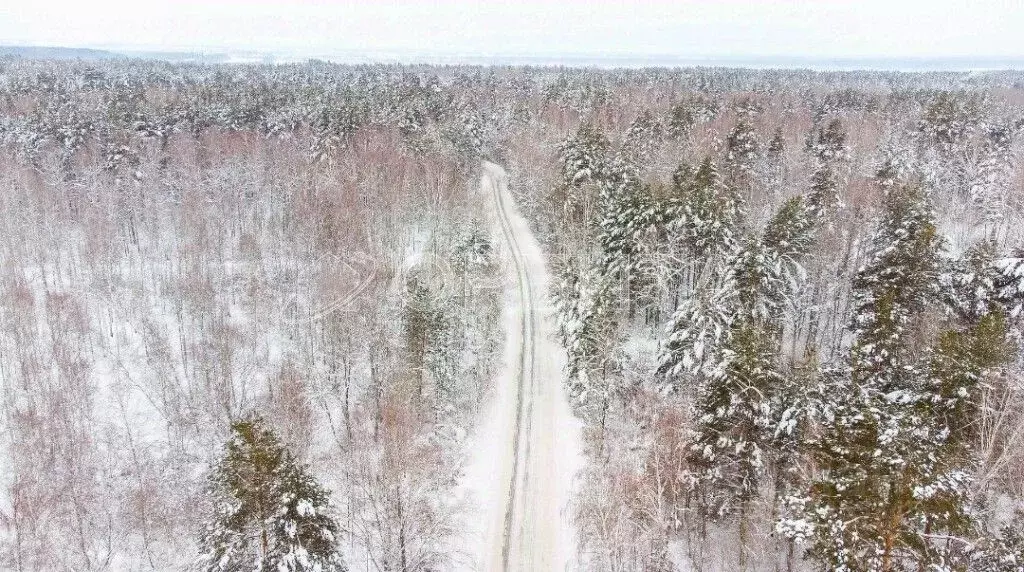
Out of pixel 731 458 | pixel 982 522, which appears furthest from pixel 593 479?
pixel 982 522

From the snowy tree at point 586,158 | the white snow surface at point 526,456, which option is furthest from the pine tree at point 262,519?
the snowy tree at point 586,158

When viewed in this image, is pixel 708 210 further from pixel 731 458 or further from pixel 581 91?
pixel 581 91

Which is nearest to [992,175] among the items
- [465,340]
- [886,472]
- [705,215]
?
[705,215]

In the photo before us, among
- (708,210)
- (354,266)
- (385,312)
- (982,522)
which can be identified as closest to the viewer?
(982,522)

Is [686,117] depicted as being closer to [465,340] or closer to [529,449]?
[465,340]

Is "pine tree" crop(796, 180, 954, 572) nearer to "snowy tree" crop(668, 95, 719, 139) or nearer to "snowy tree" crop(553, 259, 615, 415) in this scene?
"snowy tree" crop(553, 259, 615, 415)

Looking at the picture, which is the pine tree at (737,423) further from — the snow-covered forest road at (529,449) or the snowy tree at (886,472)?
the snow-covered forest road at (529,449)
